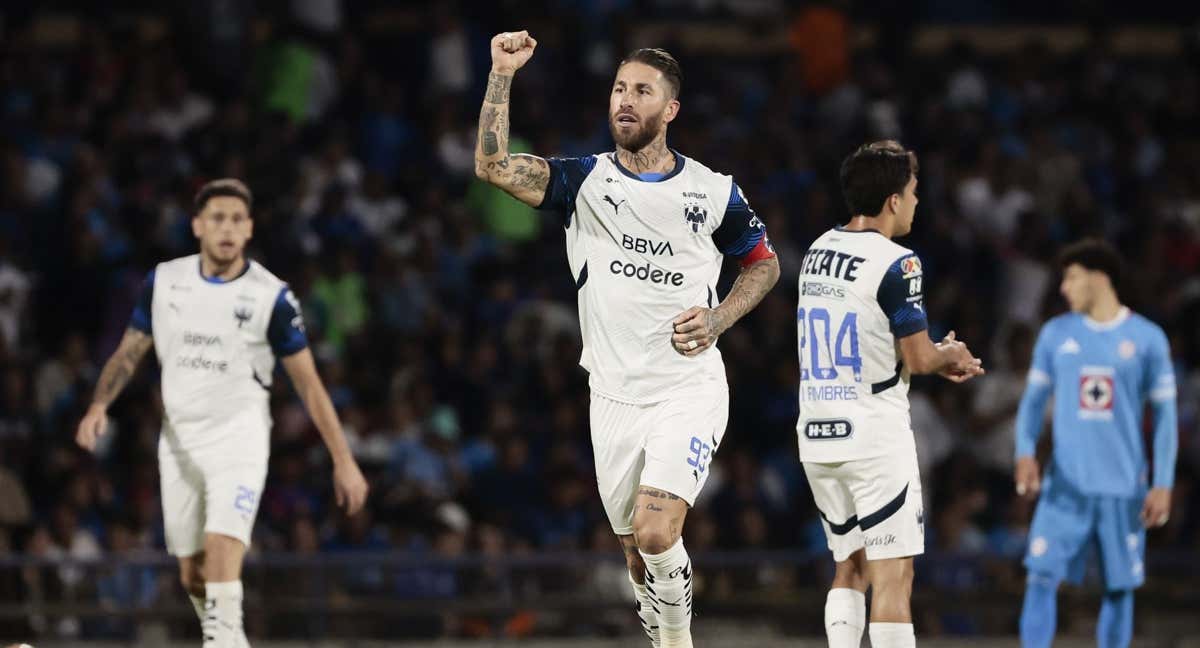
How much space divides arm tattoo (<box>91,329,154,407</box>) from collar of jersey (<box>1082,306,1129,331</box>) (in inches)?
203

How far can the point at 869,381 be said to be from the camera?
26.9 feet

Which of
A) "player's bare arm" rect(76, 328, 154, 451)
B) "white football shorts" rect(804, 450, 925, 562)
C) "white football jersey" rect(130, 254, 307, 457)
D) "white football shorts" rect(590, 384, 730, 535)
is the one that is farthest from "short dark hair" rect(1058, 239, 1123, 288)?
"player's bare arm" rect(76, 328, 154, 451)

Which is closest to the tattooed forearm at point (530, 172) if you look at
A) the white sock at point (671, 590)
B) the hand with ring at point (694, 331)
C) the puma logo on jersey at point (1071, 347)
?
the hand with ring at point (694, 331)

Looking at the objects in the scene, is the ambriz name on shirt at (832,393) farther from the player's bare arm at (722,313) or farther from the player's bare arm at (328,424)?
the player's bare arm at (328,424)

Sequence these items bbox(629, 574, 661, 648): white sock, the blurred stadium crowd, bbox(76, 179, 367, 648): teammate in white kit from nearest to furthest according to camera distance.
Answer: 1. bbox(629, 574, 661, 648): white sock
2. bbox(76, 179, 367, 648): teammate in white kit
3. the blurred stadium crowd

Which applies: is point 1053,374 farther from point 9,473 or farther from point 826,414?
point 9,473

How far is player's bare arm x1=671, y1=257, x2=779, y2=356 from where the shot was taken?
7750mm

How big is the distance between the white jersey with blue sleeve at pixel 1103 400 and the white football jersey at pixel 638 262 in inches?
117

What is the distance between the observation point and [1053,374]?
10.4 meters

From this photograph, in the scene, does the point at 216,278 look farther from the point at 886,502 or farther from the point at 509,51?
the point at 886,502

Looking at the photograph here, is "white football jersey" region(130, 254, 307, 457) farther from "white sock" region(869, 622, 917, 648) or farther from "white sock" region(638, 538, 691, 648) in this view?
"white sock" region(869, 622, 917, 648)

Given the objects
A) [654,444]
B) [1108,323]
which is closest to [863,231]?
[654,444]

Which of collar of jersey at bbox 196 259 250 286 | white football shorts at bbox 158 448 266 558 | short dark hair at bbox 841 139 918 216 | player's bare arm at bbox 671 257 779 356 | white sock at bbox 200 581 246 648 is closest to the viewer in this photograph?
player's bare arm at bbox 671 257 779 356

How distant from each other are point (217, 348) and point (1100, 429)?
4857mm
